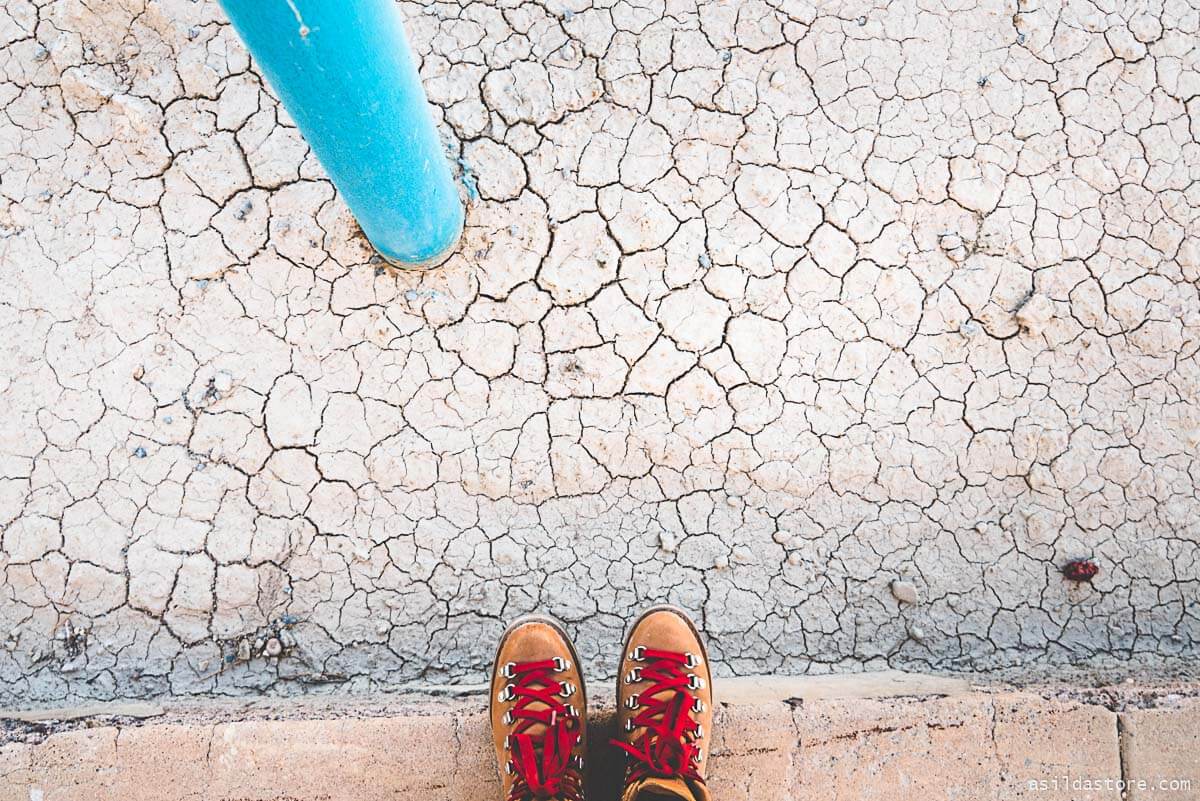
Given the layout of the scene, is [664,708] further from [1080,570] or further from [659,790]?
[1080,570]

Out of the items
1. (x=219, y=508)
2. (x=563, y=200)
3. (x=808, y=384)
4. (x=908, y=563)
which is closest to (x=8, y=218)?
(x=219, y=508)

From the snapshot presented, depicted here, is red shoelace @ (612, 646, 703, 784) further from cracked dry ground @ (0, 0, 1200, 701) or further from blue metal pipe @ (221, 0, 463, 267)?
blue metal pipe @ (221, 0, 463, 267)

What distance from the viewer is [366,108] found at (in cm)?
155

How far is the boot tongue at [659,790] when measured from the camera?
172 centimetres

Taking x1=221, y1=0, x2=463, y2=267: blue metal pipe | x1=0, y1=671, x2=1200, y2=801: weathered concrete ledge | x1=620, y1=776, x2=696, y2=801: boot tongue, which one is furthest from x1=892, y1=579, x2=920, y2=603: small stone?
x1=221, y1=0, x2=463, y2=267: blue metal pipe

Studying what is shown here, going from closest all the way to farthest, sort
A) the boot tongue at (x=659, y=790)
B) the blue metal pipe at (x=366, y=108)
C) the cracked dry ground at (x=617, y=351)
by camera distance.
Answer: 1. the blue metal pipe at (x=366, y=108)
2. the boot tongue at (x=659, y=790)
3. the cracked dry ground at (x=617, y=351)

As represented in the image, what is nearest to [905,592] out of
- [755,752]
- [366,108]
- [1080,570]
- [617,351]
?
[1080,570]

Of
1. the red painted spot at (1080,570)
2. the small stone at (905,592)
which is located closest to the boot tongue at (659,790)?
the small stone at (905,592)

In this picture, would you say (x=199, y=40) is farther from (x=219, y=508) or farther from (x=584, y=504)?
(x=584, y=504)

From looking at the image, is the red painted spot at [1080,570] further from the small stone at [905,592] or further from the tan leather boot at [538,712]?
the tan leather boot at [538,712]

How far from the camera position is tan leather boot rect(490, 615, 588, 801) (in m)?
1.79

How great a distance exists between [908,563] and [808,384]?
0.59 meters

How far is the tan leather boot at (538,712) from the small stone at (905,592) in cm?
95

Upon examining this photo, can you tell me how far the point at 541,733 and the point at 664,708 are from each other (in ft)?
1.00
